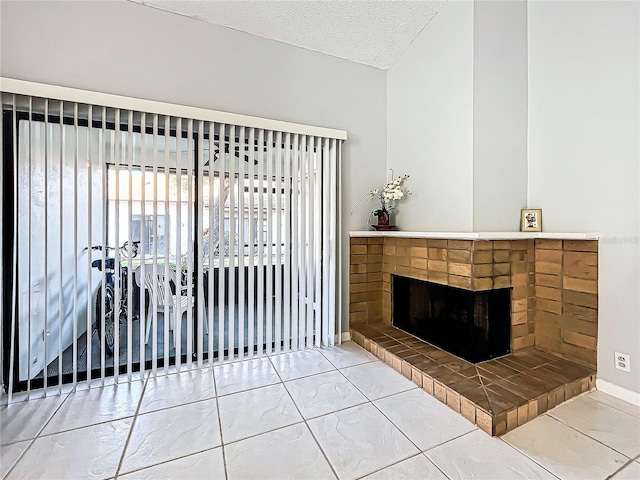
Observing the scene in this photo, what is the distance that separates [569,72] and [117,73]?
10.9 feet

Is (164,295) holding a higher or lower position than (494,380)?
higher

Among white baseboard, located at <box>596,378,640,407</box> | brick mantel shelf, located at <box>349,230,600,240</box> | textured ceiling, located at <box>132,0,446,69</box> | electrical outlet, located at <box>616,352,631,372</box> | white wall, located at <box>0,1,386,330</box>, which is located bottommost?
white baseboard, located at <box>596,378,640,407</box>

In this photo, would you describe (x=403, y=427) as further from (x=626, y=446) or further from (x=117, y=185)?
(x=117, y=185)

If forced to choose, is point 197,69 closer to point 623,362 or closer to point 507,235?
point 507,235

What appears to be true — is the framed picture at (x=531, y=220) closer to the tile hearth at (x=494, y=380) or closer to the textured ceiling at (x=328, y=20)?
the tile hearth at (x=494, y=380)

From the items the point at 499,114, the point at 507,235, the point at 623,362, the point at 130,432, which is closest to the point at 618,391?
the point at 623,362

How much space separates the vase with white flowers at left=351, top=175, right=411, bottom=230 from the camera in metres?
2.91

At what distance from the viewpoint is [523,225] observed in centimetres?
247

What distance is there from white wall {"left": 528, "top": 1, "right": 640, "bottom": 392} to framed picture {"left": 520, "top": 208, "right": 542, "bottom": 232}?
47 millimetres

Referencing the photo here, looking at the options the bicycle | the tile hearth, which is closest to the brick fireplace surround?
the tile hearth

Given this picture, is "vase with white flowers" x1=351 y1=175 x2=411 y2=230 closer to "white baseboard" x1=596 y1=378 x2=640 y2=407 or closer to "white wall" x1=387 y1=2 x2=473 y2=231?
"white wall" x1=387 y1=2 x2=473 y2=231

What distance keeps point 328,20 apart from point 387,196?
1.59 meters

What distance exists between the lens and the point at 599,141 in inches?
82.1

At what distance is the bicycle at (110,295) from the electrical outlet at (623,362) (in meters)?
3.44
